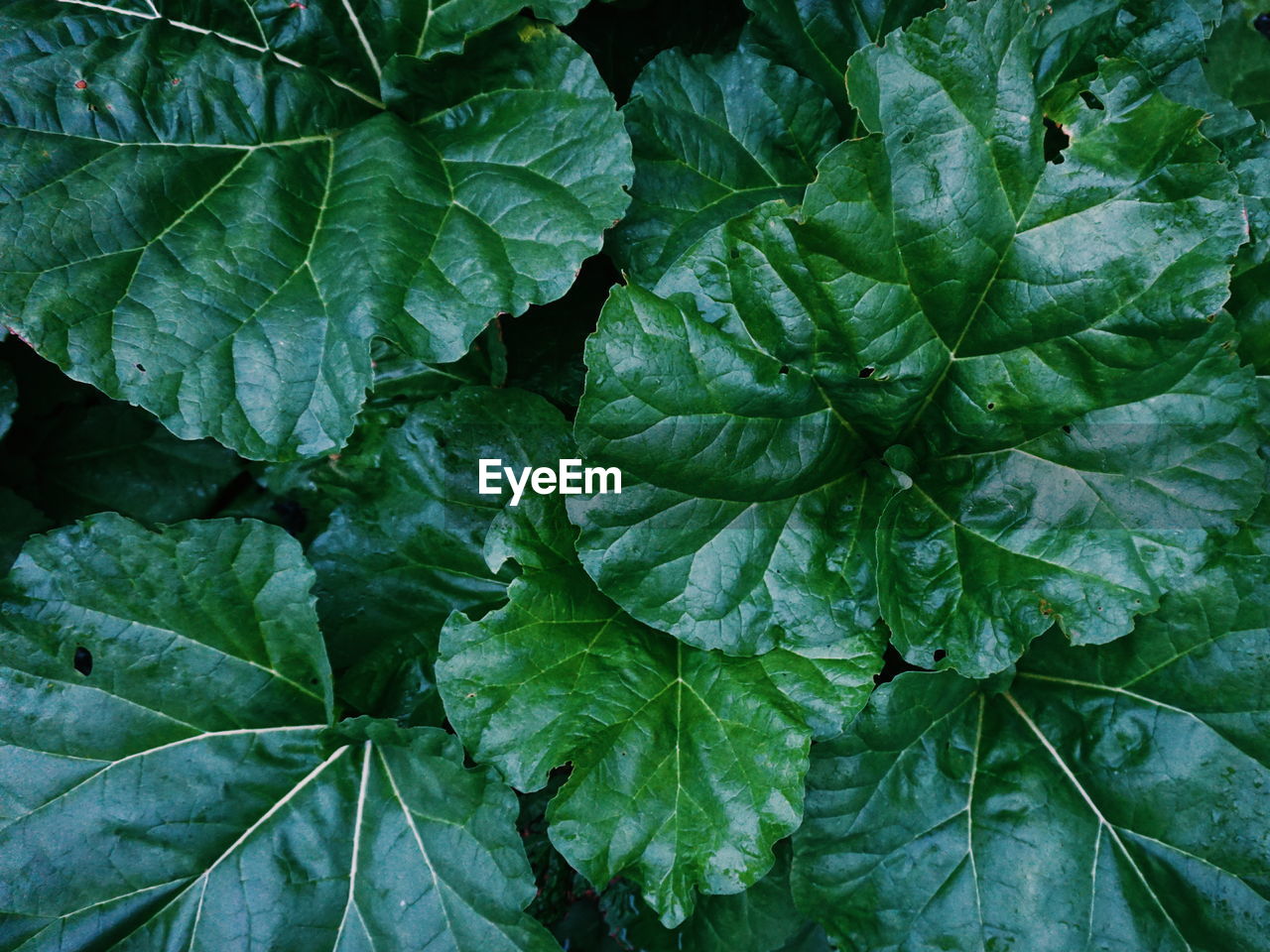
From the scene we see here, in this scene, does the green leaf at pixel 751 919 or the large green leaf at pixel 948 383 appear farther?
the green leaf at pixel 751 919

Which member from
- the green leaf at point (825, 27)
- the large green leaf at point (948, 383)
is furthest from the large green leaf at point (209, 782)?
the green leaf at point (825, 27)

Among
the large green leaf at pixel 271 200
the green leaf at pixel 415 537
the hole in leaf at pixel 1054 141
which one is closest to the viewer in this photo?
the large green leaf at pixel 271 200

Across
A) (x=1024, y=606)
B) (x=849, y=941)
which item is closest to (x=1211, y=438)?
(x=1024, y=606)

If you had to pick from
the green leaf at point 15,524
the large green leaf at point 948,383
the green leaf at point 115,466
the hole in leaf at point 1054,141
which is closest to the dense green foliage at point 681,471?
the large green leaf at point 948,383

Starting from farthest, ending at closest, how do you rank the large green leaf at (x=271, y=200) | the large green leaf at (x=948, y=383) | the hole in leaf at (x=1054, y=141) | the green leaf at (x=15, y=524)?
the green leaf at (x=15, y=524)
the hole in leaf at (x=1054, y=141)
the large green leaf at (x=271, y=200)
the large green leaf at (x=948, y=383)

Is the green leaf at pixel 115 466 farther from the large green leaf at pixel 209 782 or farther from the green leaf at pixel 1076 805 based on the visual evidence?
the green leaf at pixel 1076 805

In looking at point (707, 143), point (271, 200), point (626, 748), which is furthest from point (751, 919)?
point (271, 200)

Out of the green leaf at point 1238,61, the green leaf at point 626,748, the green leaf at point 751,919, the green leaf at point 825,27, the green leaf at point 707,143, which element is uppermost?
the green leaf at point 825,27

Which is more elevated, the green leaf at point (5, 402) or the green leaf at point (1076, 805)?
the green leaf at point (5, 402)
